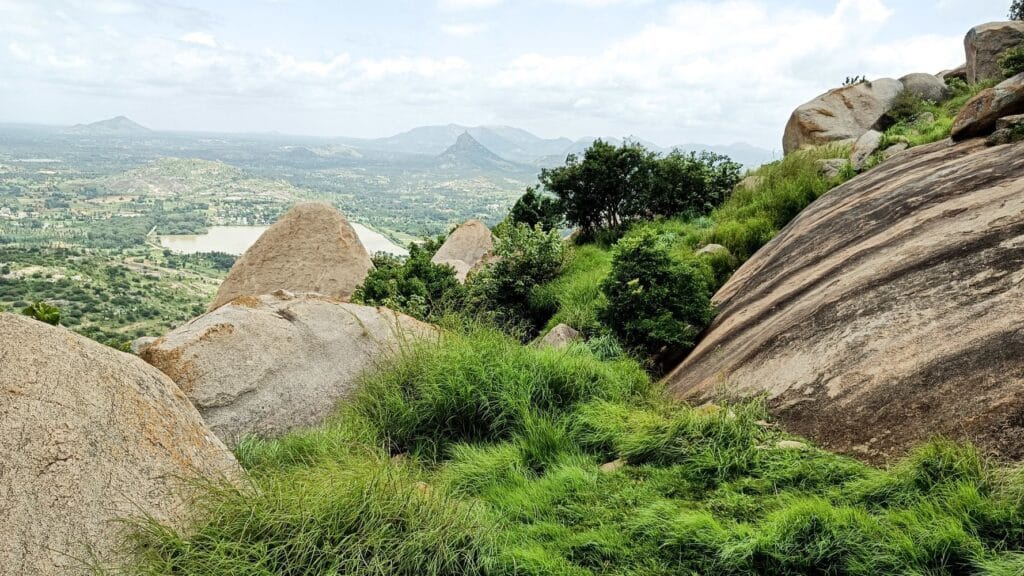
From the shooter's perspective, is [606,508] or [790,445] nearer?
[606,508]

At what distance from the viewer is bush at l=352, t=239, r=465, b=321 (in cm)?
1127

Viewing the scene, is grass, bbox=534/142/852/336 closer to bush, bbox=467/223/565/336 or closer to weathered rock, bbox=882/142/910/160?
bush, bbox=467/223/565/336

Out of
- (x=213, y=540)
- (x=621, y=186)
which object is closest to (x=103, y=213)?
(x=621, y=186)

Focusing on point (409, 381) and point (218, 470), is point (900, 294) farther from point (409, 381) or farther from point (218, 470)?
point (218, 470)

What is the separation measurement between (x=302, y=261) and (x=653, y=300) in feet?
32.9

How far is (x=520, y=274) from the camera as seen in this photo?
1302 cm

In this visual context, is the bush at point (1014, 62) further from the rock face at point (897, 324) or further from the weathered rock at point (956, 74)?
the weathered rock at point (956, 74)

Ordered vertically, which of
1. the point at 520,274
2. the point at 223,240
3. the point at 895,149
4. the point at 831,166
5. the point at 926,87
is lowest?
the point at 223,240

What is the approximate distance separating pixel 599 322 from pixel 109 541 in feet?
19.3

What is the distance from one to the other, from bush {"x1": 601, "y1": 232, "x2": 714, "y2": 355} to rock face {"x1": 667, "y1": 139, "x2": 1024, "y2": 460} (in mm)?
352

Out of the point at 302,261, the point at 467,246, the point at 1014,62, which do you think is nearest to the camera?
the point at 1014,62

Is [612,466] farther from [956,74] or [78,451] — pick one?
[956,74]

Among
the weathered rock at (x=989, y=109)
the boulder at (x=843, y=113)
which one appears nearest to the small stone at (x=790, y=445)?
the weathered rock at (x=989, y=109)

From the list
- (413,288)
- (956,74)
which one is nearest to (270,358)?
(413,288)
